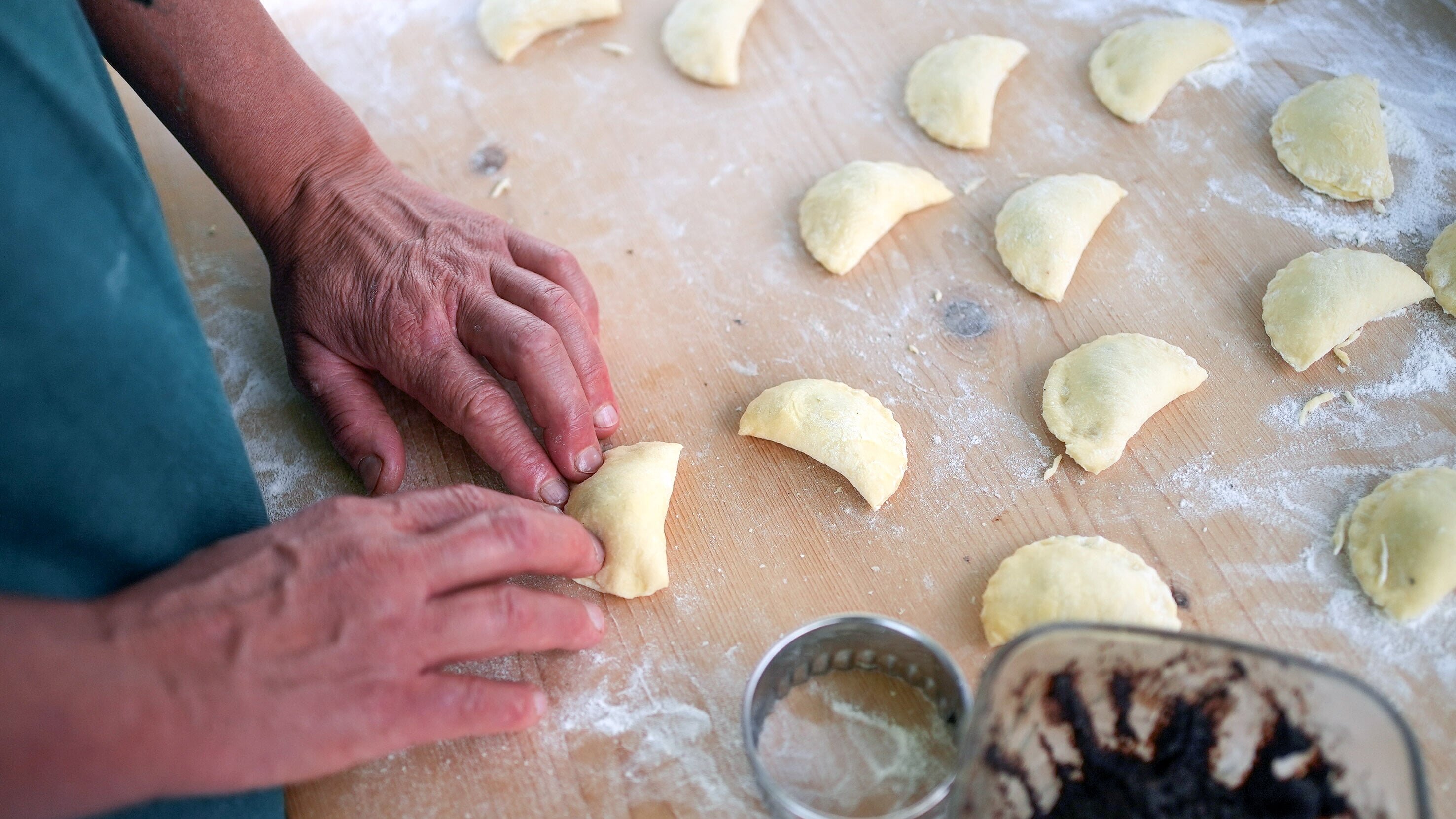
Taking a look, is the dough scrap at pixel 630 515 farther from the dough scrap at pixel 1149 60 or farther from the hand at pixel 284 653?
the dough scrap at pixel 1149 60

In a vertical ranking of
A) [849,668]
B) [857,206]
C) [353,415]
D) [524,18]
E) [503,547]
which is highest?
[524,18]

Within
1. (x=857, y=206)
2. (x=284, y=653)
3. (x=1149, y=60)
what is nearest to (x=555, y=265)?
(x=857, y=206)

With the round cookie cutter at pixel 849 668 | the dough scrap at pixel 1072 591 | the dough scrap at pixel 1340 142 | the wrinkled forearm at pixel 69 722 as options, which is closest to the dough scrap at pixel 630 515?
the round cookie cutter at pixel 849 668

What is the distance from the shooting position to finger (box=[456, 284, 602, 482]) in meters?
1.52

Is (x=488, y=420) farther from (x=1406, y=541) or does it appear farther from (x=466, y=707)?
(x=1406, y=541)

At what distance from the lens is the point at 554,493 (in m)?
1.54

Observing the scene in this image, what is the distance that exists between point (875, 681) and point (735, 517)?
0.35 meters

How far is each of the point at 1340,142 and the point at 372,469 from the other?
1900 millimetres

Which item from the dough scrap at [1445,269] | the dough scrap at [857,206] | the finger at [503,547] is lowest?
the finger at [503,547]

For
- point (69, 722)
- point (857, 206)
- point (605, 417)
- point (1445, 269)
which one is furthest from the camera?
point (857, 206)

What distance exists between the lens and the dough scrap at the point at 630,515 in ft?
4.81

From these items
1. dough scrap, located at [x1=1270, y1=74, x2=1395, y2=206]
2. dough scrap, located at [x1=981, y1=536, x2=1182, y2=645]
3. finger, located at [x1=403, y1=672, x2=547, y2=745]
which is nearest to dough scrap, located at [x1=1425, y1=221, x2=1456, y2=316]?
dough scrap, located at [x1=1270, y1=74, x2=1395, y2=206]

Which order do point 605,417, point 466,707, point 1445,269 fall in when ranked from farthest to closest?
point 1445,269 → point 605,417 → point 466,707

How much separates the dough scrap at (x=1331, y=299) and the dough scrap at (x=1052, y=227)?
34 cm
